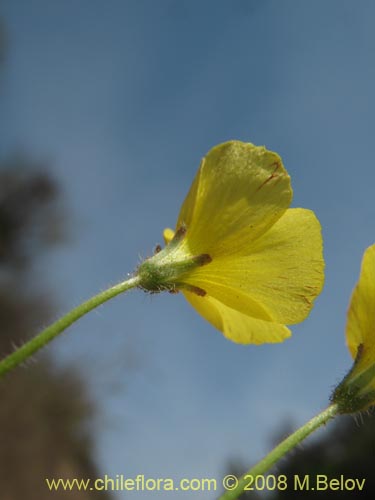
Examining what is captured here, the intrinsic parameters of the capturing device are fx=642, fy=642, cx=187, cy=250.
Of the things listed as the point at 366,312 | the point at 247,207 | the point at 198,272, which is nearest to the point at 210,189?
the point at 247,207

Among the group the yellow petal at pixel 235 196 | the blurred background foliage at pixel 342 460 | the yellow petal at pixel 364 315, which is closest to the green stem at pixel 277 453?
the yellow petal at pixel 364 315

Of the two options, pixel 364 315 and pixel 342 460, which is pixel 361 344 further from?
pixel 342 460

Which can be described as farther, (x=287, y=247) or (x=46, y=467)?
(x=46, y=467)

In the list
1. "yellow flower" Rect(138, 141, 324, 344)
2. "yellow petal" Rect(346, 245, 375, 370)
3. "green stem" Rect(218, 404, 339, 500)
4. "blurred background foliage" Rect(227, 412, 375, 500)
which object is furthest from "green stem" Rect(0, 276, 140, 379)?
"blurred background foliage" Rect(227, 412, 375, 500)

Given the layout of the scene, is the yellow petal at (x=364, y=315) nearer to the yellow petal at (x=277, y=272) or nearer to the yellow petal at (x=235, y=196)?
the yellow petal at (x=277, y=272)

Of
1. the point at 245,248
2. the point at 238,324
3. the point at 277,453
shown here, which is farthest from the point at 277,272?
the point at 277,453

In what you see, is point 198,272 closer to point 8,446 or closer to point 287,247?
point 287,247

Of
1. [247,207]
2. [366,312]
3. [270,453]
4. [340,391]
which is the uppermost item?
[247,207]
